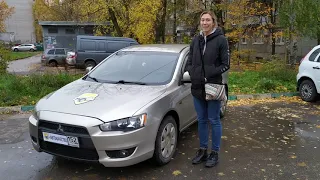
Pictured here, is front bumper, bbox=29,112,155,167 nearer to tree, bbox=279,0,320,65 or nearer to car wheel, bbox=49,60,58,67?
tree, bbox=279,0,320,65

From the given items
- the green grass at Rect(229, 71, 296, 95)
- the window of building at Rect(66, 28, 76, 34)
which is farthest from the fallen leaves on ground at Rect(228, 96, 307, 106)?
the window of building at Rect(66, 28, 76, 34)

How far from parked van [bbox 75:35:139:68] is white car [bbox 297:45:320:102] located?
1113cm

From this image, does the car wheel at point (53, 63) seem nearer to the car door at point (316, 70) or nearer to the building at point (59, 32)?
the building at point (59, 32)

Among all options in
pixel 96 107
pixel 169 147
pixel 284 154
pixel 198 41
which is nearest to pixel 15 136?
pixel 96 107

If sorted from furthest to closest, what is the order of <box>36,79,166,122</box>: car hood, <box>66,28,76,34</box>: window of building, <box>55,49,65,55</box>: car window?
<box>66,28,76,34</box>: window of building < <box>55,49,65,55</box>: car window < <box>36,79,166,122</box>: car hood

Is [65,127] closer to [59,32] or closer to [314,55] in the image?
[314,55]

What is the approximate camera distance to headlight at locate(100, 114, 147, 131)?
3.55 m

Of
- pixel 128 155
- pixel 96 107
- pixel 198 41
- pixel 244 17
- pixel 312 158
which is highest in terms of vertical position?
pixel 244 17

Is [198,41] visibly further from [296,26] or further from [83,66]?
[83,66]

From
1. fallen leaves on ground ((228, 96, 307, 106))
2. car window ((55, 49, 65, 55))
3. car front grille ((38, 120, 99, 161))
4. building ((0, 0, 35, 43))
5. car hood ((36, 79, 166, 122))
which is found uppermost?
building ((0, 0, 35, 43))

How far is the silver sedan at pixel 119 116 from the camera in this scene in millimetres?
3564

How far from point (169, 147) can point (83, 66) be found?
1484 centimetres

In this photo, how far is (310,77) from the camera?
838cm

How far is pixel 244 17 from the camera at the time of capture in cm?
1955
